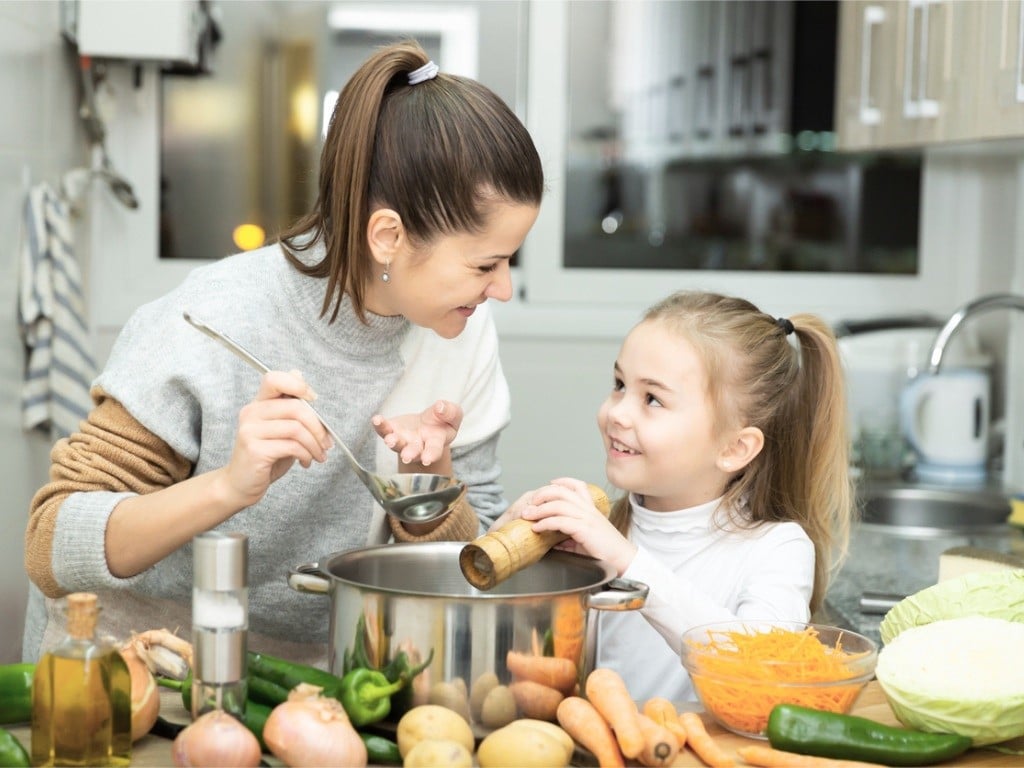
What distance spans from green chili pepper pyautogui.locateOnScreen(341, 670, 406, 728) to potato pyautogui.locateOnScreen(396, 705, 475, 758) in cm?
2

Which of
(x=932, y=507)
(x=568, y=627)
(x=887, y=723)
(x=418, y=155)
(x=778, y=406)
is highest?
(x=418, y=155)

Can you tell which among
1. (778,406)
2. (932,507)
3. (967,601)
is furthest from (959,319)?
(967,601)

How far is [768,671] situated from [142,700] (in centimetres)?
55

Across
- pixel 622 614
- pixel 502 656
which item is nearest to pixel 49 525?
pixel 502 656

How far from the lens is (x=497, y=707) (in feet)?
3.55

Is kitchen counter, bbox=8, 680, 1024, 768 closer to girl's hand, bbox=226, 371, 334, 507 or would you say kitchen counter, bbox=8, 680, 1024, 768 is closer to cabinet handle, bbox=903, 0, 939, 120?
girl's hand, bbox=226, 371, 334, 507

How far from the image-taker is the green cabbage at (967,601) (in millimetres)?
1330

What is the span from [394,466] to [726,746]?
68cm

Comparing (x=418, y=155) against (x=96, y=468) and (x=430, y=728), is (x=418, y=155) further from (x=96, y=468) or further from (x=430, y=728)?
(x=430, y=728)

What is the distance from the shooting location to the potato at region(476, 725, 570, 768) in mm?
1028

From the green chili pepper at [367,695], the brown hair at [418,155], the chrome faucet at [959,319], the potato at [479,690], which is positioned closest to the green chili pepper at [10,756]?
the green chili pepper at [367,695]

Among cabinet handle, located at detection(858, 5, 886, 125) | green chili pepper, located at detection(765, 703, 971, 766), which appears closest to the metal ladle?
green chili pepper, located at detection(765, 703, 971, 766)

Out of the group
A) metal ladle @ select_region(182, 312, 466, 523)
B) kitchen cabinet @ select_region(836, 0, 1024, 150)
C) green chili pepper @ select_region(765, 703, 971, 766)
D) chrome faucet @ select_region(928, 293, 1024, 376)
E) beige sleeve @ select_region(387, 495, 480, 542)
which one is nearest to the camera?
green chili pepper @ select_region(765, 703, 971, 766)

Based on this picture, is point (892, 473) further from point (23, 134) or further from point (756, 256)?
point (23, 134)
